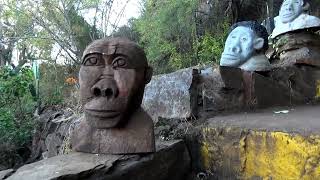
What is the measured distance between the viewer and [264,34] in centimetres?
317

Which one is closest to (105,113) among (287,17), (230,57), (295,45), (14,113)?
(230,57)

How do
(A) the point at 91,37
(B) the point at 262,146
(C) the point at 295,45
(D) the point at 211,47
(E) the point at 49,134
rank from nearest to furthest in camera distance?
(B) the point at 262,146
(C) the point at 295,45
(E) the point at 49,134
(D) the point at 211,47
(A) the point at 91,37

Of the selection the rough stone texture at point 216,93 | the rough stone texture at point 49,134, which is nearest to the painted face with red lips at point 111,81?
the rough stone texture at point 216,93

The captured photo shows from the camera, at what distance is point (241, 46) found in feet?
10.3

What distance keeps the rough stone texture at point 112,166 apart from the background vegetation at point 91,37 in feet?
7.24

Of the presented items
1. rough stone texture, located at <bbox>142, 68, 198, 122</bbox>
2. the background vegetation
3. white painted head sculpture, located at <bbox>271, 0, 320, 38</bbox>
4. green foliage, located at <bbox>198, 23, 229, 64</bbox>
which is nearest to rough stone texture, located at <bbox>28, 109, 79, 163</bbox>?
the background vegetation

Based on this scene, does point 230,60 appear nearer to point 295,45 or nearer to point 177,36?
point 295,45

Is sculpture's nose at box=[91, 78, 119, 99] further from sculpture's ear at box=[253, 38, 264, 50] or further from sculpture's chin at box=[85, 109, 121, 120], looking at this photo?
sculpture's ear at box=[253, 38, 264, 50]

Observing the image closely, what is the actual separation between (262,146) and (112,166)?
32.5 inches

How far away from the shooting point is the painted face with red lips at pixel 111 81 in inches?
75.3

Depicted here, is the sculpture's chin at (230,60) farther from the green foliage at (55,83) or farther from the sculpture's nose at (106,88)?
the green foliage at (55,83)

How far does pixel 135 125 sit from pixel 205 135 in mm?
571

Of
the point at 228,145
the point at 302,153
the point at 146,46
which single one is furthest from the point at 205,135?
the point at 146,46

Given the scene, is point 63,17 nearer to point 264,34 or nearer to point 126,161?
point 264,34
